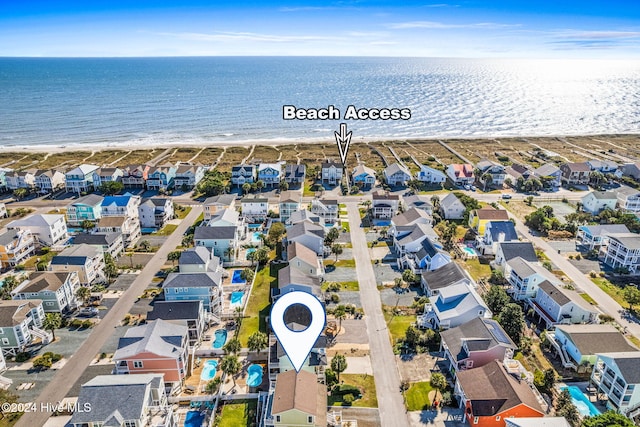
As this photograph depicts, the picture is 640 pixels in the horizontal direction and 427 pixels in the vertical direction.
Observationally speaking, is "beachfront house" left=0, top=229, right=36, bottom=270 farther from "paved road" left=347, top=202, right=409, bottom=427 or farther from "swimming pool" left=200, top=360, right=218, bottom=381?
"paved road" left=347, top=202, right=409, bottom=427

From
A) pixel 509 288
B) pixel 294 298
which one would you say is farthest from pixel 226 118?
pixel 294 298

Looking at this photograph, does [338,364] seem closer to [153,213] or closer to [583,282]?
[583,282]

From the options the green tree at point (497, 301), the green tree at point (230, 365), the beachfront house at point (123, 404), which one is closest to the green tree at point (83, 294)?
the beachfront house at point (123, 404)

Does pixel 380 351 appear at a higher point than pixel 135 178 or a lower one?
lower

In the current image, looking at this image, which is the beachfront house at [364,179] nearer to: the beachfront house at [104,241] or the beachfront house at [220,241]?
the beachfront house at [220,241]

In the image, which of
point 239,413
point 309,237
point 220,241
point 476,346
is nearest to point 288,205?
point 309,237
